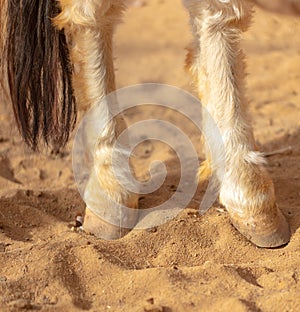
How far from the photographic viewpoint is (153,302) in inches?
105

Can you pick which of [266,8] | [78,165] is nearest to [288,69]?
[266,8]

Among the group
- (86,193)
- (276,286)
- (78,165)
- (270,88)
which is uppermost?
(276,286)

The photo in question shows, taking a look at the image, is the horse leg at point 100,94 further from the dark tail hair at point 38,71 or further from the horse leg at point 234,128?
the horse leg at point 234,128

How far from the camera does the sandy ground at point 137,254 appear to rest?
2691 mm

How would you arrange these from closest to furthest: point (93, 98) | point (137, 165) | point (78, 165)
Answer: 1. point (93, 98)
2. point (78, 165)
3. point (137, 165)

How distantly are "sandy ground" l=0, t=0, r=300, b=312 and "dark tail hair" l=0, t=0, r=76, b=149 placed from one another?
1.20 feet

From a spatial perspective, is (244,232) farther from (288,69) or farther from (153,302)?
(288,69)

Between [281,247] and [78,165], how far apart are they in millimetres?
1234

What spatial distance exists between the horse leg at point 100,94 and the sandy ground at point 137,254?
0.11 metres

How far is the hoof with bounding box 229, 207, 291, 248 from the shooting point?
10.4ft

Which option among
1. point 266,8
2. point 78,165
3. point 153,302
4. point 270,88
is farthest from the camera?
point 266,8

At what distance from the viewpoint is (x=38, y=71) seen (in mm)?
3484

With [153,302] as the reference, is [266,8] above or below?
below

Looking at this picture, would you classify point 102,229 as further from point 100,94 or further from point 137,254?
point 100,94
